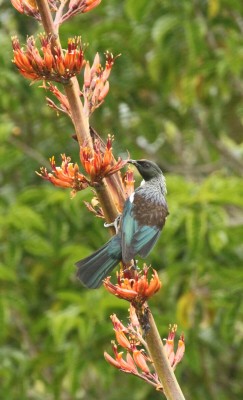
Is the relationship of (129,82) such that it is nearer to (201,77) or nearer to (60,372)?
(201,77)

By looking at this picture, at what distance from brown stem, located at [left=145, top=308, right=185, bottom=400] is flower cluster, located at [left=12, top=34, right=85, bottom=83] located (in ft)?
2.20

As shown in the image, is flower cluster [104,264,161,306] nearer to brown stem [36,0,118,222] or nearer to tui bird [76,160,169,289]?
brown stem [36,0,118,222]

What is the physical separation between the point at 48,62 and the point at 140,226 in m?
0.86

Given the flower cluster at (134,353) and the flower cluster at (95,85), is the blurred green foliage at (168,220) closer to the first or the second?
the flower cluster at (95,85)

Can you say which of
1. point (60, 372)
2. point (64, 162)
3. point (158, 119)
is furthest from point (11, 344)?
point (64, 162)

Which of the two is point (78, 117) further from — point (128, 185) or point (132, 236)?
point (132, 236)

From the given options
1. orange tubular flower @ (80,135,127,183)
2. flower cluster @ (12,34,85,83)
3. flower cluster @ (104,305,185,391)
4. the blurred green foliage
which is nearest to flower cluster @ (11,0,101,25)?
flower cluster @ (12,34,85,83)

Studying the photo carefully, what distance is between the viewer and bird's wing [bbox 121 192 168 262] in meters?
2.86

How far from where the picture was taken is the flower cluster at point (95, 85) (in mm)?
2584

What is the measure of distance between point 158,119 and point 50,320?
2.56 m

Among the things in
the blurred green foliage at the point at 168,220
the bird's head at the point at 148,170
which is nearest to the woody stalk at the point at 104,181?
the bird's head at the point at 148,170

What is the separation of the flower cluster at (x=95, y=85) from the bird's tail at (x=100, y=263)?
17.4 inches

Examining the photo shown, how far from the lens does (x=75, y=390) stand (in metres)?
6.48

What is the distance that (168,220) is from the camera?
230 inches
